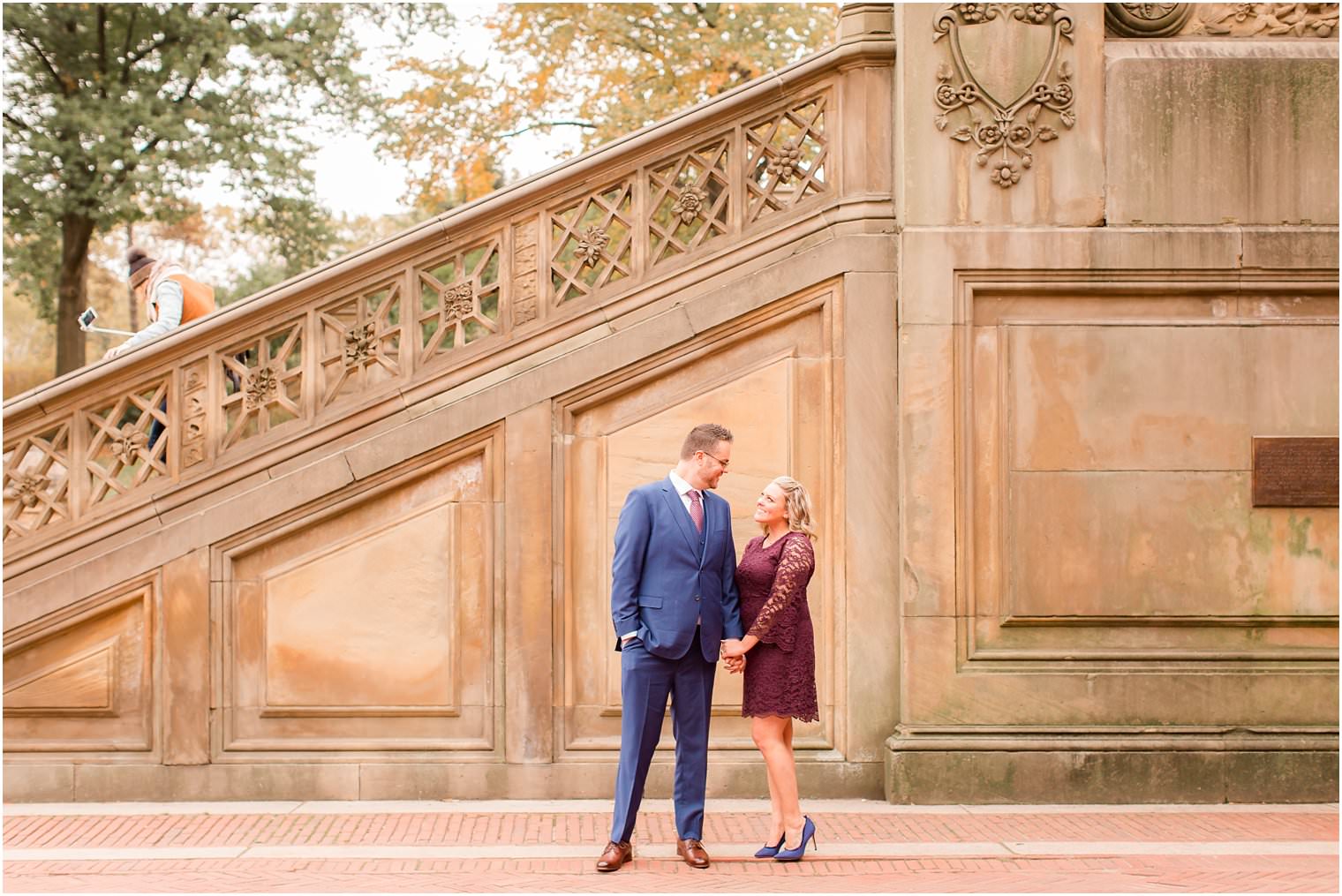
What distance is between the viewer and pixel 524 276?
8.92 metres

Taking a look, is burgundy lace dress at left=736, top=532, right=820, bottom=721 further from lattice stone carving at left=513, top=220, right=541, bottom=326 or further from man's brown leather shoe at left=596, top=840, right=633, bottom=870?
lattice stone carving at left=513, top=220, right=541, bottom=326

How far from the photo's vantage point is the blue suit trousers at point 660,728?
6.94 meters

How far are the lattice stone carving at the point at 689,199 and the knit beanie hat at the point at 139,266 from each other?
148 inches

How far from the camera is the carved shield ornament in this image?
876cm

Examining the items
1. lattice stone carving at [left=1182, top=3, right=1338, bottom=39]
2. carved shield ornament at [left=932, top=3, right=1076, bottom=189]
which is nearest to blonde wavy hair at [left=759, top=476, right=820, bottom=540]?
carved shield ornament at [left=932, top=3, right=1076, bottom=189]

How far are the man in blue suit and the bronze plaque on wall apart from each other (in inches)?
152

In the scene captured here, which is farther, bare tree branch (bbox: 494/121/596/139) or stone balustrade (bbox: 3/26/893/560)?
bare tree branch (bbox: 494/121/596/139)

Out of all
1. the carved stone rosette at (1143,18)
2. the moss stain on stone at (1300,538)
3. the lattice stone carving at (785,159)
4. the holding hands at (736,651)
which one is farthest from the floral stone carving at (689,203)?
the moss stain on stone at (1300,538)

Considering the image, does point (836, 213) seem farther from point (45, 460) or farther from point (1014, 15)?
point (45, 460)

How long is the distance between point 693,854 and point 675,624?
45.2 inches

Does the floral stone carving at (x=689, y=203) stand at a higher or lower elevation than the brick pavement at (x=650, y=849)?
higher

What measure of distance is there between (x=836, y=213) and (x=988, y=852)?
407 centimetres

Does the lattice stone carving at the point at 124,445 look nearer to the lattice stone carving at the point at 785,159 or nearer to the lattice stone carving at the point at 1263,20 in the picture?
the lattice stone carving at the point at 785,159

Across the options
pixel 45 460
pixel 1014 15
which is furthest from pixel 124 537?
pixel 1014 15
